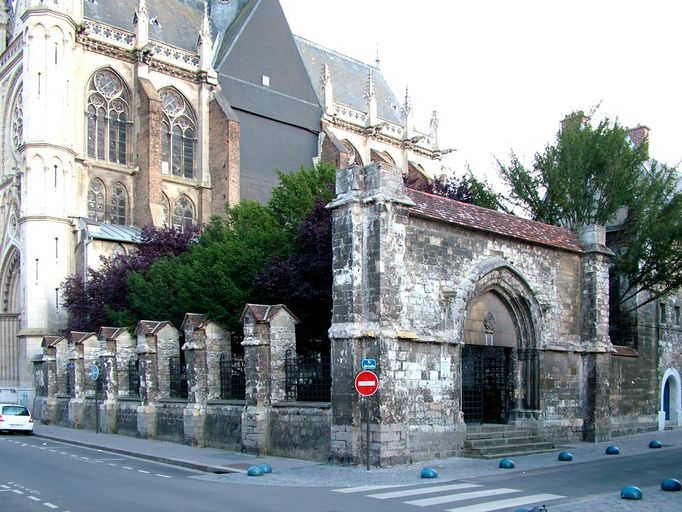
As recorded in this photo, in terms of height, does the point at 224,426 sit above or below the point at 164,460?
above

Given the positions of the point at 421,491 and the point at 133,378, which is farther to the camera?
the point at 133,378

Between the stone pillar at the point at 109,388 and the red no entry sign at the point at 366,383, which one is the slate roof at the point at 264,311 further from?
the stone pillar at the point at 109,388

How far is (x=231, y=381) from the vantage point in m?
19.9

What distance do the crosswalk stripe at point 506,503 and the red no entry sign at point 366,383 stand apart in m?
3.61

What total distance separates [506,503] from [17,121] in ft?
123

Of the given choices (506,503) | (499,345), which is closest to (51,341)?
(499,345)

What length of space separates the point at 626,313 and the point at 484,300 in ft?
29.9

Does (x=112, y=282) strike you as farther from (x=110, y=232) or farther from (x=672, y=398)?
(x=672, y=398)

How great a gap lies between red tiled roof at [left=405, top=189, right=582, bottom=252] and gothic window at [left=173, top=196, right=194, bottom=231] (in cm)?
2560

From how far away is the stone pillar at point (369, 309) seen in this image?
49.5 feet

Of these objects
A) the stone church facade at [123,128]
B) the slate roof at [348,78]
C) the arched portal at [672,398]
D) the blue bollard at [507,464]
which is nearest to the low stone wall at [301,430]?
the blue bollard at [507,464]

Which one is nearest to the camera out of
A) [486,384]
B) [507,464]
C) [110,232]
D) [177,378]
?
[507,464]

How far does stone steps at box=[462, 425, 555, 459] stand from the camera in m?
16.8

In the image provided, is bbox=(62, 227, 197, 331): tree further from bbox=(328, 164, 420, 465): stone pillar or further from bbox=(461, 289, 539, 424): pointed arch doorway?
bbox=(328, 164, 420, 465): stone pillar
